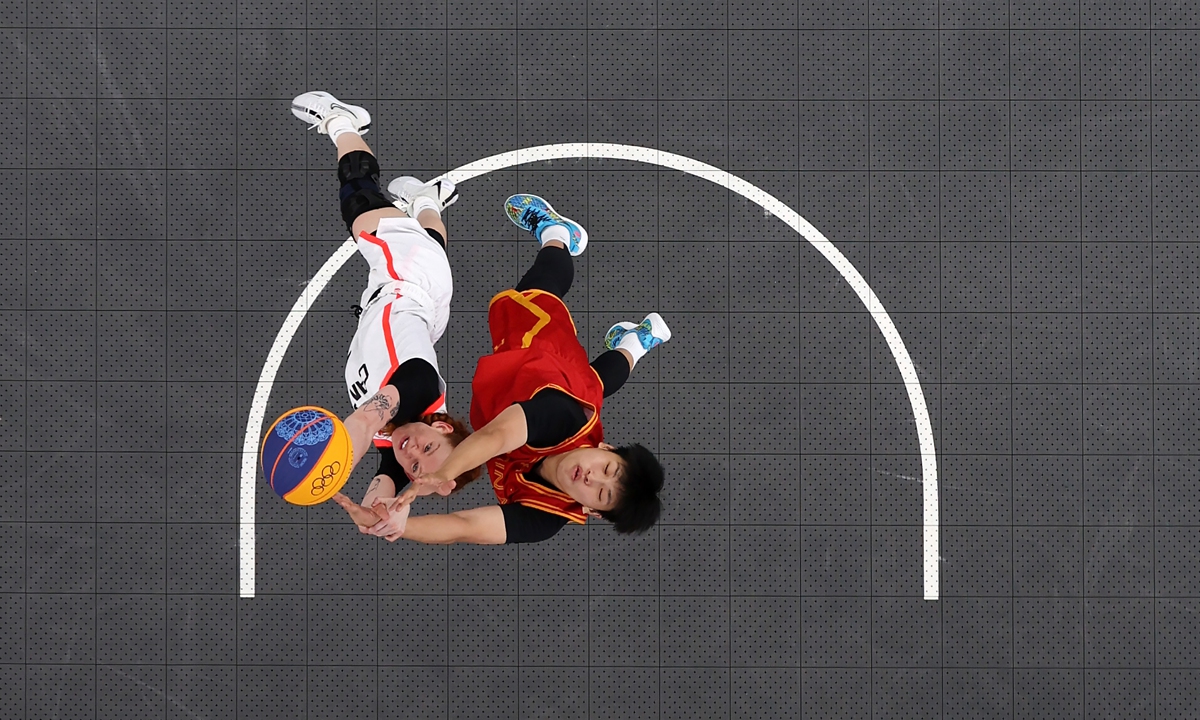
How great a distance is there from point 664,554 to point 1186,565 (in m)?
3.73

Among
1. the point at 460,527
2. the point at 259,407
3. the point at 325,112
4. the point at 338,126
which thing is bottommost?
the point at 460,527

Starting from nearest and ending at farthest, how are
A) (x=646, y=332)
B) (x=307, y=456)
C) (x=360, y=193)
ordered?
(x=307, y=456), (x=360, y=193), (x=646, y=332)

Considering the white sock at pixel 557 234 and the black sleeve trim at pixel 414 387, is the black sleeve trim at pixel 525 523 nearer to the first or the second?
the black sleeve trim at pixel 414 387

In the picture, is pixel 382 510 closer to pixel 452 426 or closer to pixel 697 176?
pixel 452 426

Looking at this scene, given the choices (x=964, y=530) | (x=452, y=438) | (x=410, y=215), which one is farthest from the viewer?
(x=964, y=530)

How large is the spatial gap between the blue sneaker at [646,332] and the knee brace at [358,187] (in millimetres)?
1698

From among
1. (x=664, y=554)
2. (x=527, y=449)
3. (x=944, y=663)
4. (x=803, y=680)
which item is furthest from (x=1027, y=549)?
(x=527, y=449)

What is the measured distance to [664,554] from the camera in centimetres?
559

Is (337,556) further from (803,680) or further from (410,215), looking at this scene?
(803,680)

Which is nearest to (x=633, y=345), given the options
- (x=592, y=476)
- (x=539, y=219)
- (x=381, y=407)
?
(x=539, y=219)

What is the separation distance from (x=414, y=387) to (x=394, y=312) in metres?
0.63

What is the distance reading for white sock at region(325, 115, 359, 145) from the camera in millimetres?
5090

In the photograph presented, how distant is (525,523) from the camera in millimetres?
4379

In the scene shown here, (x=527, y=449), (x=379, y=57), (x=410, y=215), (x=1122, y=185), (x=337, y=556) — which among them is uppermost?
(x=379, y=57)
